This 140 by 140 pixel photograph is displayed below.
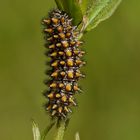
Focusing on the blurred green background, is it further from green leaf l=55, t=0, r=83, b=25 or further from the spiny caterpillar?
green leaf l=55, t=0, r=83, b=25

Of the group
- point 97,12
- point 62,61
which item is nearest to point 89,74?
point 97,12

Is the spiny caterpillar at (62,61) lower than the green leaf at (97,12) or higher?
lower

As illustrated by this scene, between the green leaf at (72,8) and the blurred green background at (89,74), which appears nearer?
the green leaf at (72,8)

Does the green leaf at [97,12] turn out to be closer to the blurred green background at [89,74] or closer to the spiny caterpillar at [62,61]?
the spiny caterpillar at [62,61]

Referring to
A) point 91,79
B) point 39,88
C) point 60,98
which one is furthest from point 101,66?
point 60,98

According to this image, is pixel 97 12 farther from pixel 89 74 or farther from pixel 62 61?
pixel 89 74

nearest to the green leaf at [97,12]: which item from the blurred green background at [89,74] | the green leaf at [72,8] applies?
the green leaf at [72,8]

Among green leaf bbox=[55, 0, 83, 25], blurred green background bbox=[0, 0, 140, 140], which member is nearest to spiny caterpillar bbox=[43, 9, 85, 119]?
green leaf bbox=[55, 0, 83, 25]
